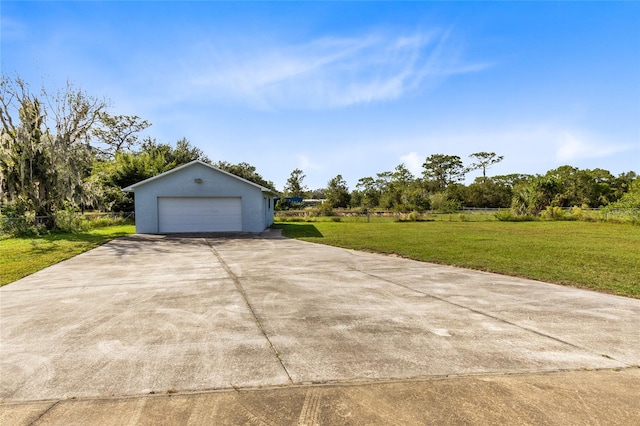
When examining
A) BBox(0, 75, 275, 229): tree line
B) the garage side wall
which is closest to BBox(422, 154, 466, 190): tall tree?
the garage side wall

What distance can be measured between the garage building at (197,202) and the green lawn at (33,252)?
3.14 metres

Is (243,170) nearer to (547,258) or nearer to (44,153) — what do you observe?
(44,153)

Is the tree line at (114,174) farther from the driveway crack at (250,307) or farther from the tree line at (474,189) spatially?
the driveway crack at (250,307)

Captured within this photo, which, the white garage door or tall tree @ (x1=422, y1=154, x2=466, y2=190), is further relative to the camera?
tall tree @ (x1=422, y1=154, x2=466, y2=190)

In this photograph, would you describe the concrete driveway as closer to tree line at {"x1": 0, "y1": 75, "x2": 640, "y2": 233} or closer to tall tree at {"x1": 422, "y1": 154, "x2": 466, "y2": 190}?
tree line at {"x1": 0, "y1": 75, "x2": 640, "y2": 233}

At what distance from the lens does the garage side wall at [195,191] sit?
53.8ft

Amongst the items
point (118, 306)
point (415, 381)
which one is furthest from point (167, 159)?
point (415, 381)

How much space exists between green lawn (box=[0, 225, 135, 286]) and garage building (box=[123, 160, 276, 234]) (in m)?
3.14

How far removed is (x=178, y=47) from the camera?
36.0ft

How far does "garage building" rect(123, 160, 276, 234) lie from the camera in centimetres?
1642

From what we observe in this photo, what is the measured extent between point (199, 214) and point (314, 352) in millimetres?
15082

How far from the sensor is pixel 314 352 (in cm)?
323

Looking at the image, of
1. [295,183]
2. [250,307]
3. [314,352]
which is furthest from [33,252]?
[295,183]

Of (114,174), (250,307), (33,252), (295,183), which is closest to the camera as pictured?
(250,307)
